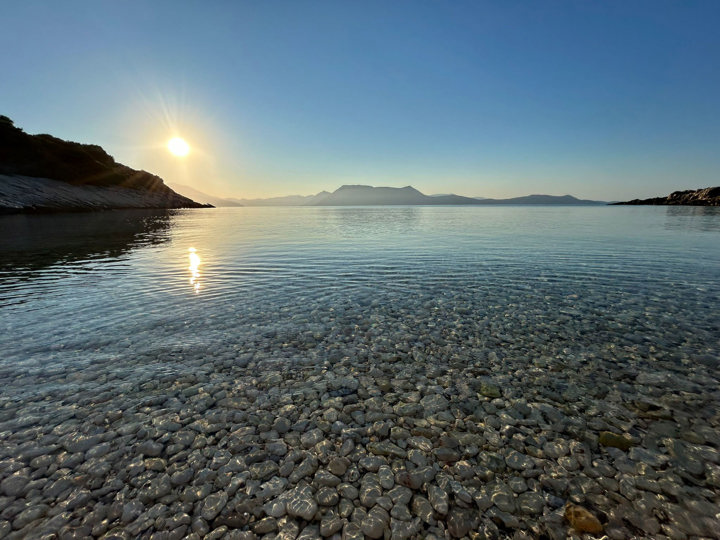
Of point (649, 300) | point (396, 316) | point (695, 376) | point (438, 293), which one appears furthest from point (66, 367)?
point (649, 300)

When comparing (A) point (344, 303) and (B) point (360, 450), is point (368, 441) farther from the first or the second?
(A) point (344, 303)

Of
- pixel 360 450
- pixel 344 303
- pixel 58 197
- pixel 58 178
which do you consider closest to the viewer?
pixel 360 450

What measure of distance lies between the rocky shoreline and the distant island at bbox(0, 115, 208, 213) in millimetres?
116902

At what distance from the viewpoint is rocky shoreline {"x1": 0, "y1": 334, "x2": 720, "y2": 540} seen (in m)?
4.80

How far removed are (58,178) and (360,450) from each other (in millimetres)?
181709

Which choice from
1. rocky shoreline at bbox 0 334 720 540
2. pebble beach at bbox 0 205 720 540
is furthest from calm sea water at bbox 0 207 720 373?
rocky shoreline at bbox 0 334 720 540

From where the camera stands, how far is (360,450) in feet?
20.6

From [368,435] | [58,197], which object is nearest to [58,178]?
[58,197]

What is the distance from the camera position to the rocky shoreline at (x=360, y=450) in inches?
189

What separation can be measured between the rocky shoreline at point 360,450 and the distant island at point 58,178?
117 meters

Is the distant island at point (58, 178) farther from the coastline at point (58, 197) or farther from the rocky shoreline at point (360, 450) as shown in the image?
the rocky shoreline at point (360, 450)

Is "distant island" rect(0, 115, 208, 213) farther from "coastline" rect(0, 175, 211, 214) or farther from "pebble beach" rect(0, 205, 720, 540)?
"pebble beach" rect(0, 205, 720, 540)

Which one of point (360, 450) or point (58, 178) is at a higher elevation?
point (58, 178)

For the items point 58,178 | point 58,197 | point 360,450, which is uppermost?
point 58,178
